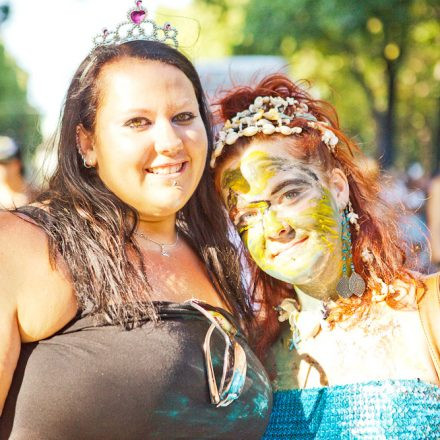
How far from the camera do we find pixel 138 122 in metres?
2.27

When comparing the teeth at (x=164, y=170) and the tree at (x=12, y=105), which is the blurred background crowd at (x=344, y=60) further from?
the tree at (x=12, y=105)

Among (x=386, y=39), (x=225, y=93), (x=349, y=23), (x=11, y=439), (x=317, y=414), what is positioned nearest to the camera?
(x=11, y=439)

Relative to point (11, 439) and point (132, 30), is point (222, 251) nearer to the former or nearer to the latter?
point (132, 30)

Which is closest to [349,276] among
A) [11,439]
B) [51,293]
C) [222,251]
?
[222,251]

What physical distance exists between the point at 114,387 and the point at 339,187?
1.20 m

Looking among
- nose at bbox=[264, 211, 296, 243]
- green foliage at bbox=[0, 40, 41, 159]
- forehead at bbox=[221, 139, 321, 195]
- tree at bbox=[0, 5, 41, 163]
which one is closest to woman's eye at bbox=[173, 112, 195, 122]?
forehead at bbox=[221, 139, 321, 195]

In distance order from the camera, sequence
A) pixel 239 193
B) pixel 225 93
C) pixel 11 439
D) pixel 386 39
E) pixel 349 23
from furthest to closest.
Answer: pixel 386 39 → pixel 349 23 → pixel 225 93 → pixel 239 193 → pixel 11 439

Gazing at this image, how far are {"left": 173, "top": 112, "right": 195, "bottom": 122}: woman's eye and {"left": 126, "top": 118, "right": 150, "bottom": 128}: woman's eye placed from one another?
0.12 m

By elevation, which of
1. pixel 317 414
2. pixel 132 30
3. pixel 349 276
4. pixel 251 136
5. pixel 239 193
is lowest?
pixel 317 414

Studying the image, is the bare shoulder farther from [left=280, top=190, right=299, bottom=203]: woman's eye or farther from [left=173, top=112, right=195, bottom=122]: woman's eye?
[left=280, top=190, right=299, bottom=203]: woman's eye

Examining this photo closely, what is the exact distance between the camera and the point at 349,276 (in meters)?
2.68

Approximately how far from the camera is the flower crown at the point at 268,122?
2715mm

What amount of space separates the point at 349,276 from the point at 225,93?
2.95ft

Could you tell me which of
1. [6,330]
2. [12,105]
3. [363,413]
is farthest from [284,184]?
[12,105]
